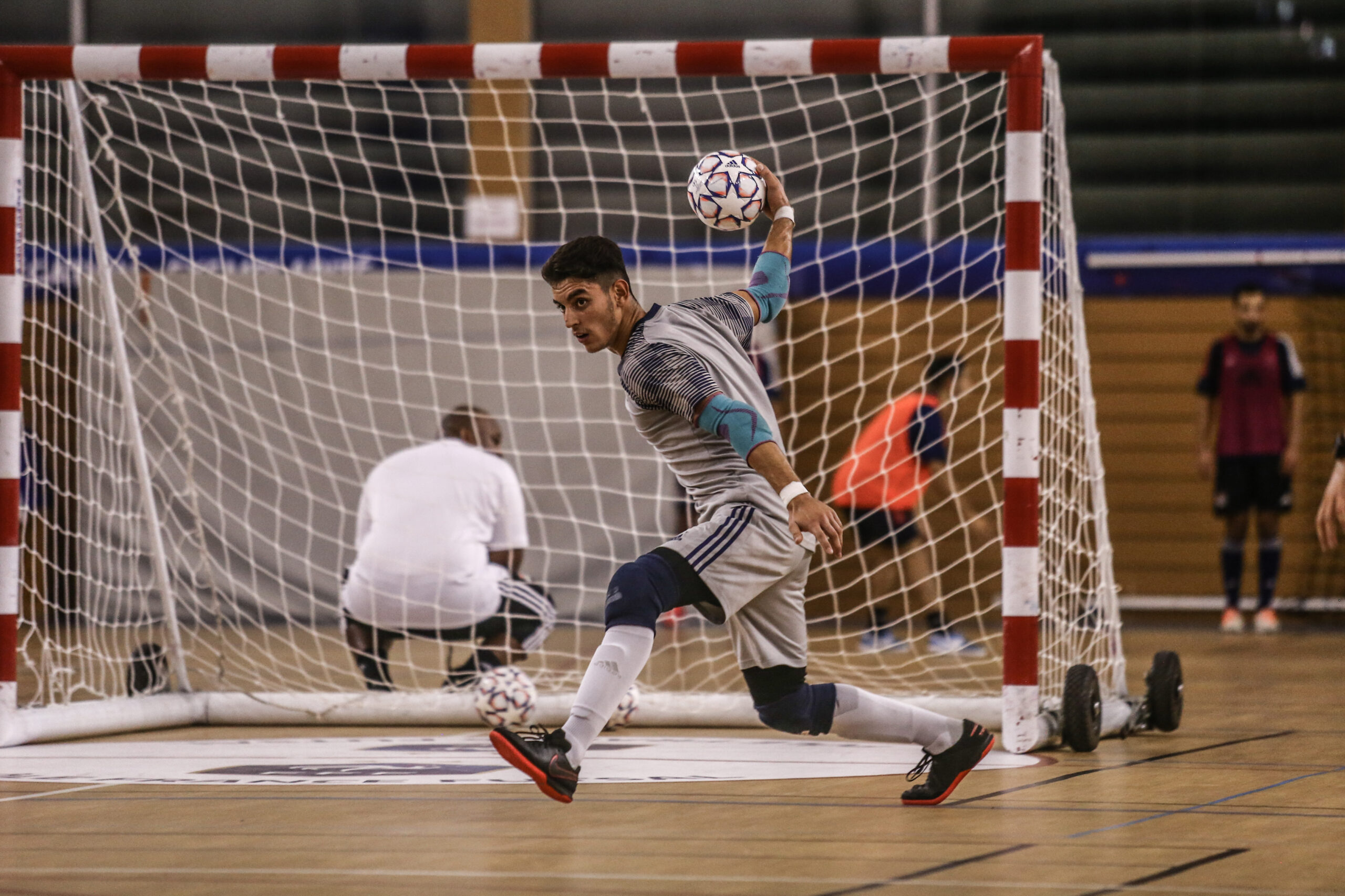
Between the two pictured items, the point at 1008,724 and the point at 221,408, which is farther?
the point at 221,408

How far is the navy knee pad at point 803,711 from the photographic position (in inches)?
182

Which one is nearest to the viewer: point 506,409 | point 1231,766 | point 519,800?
point 519,800

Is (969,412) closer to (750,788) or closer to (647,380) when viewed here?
(750,788)

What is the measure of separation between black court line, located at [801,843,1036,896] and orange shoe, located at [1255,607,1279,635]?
27.2 ft

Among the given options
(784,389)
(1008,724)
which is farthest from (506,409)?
(1008,724)

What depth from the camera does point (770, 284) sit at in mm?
5051

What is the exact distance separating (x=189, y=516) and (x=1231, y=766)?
8482 mm

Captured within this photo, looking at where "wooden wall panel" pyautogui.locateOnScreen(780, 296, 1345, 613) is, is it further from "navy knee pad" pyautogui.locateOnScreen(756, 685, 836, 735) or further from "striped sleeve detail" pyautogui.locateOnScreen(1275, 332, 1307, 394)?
"navy knee pad" pyautogui.locateOnScreen(756, 685, 836, 735)

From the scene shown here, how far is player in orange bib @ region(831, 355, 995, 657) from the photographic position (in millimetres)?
9930

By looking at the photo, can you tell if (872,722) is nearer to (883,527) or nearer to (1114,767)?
(1114,767)

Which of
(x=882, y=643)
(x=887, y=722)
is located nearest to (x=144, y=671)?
(x=887, y=722)

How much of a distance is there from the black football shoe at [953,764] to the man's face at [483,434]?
3566 mm

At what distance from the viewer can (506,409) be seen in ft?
38.1

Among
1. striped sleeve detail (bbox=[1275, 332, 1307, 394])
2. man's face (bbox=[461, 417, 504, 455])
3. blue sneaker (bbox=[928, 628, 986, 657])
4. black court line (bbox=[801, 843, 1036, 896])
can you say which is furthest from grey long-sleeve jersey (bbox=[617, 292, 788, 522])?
striped sleeve detail (bbox=[1275, 332, 1307, 394])
